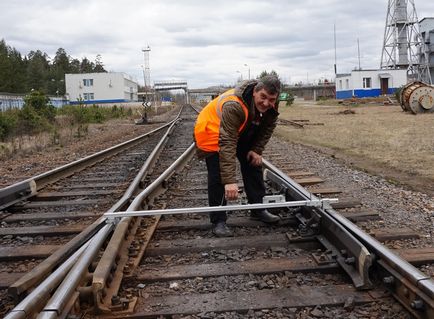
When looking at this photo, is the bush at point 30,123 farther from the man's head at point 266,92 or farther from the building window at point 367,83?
the building window at point 367,83

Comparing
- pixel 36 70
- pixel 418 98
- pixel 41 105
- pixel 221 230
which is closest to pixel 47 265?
pixel 221 230

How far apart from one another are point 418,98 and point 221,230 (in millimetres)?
25630

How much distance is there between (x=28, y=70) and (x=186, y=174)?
117m

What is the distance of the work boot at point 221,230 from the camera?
4.42 m

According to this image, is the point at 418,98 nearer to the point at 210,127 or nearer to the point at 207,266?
the point at 210,127

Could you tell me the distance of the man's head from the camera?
13.3 ft

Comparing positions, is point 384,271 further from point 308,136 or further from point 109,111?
point 109,111

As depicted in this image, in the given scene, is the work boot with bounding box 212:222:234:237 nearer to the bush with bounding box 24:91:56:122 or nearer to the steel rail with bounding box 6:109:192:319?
the steel rail with bounding box 6:109:192:319

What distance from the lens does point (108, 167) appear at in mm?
9539

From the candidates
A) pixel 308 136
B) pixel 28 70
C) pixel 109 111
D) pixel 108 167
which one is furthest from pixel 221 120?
pixel 28 70

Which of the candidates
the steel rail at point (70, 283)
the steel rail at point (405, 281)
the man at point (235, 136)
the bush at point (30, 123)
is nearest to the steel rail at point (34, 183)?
the steel rail at point (70, 283)

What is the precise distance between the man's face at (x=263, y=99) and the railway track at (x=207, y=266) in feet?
3.48

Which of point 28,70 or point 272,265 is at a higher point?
point 28,70

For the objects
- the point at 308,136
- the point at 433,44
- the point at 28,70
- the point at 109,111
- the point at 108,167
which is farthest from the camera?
the point at 28,70
